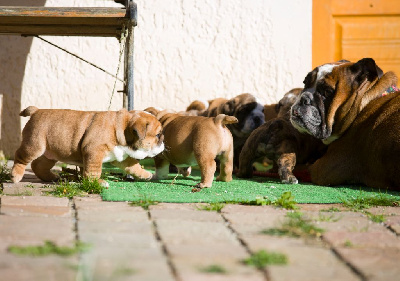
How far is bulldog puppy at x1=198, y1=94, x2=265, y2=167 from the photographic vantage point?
18.2ft

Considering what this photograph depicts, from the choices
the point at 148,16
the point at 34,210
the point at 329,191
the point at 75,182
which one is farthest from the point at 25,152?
the point at 148,16

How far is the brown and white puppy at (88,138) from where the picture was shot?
418 cm

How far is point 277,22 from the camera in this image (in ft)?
21.3

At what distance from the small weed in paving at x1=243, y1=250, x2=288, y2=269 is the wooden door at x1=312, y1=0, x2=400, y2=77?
4.69m

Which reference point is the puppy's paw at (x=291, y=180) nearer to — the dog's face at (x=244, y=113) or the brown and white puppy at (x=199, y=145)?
the brown and white puppy at (x=199, y=145)

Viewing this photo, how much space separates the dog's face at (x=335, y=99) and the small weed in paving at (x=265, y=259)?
2.40m

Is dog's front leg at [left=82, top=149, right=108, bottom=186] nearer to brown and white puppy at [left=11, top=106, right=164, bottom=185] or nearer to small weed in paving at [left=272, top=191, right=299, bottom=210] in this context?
brown and white puppy at [left=11, top=106, right=164, bottom=185]

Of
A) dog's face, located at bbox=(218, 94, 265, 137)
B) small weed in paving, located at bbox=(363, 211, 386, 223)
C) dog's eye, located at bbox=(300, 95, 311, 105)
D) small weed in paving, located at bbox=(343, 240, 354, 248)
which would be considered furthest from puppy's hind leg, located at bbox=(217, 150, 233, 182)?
small weed in paving, located at bbox=(343, 240, 354, 248)

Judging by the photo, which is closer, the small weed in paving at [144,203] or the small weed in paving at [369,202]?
the small weed in paving at [144,203]

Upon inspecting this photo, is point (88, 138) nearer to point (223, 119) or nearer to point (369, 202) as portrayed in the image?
point (223, 119)

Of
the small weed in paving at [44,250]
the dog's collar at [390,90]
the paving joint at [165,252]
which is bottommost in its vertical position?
the paving joint at [165,252]

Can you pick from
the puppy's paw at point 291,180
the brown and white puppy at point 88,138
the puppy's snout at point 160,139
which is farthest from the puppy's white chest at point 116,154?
the puppy's paw at point 291,180

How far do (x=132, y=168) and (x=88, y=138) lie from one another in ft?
1.65

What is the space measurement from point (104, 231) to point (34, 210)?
25.6 inches
